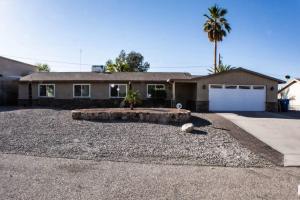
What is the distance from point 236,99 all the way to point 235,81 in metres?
1.33

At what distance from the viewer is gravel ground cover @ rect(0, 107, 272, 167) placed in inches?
383

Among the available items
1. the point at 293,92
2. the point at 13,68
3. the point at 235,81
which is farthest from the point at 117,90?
the point at 293,92

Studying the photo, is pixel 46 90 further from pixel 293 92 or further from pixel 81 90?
pixel 293 92

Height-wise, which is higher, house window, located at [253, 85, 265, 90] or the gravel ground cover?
house window, located at [253, 85, 265, 90]

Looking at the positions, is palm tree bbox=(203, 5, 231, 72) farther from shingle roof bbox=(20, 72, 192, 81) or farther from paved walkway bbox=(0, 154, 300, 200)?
paved walkway bbox=(0, 154, 300, 200)

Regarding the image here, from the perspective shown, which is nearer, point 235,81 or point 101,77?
point 235,81

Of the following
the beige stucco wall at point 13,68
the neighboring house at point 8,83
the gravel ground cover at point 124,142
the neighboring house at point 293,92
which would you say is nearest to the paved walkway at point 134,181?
the gravel ground cover at point 124,142

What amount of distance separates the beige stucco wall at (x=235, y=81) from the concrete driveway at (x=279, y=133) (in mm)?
4800

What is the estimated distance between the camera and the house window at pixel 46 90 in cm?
2528

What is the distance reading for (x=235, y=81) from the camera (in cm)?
2236

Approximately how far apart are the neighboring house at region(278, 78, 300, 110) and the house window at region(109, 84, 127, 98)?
18.4 metres

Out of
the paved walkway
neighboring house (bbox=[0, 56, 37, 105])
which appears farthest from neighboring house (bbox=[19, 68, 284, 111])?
the paved walkway

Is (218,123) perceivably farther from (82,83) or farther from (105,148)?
(82,83)

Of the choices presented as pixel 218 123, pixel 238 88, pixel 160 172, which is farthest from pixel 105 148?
pixel 238 88
